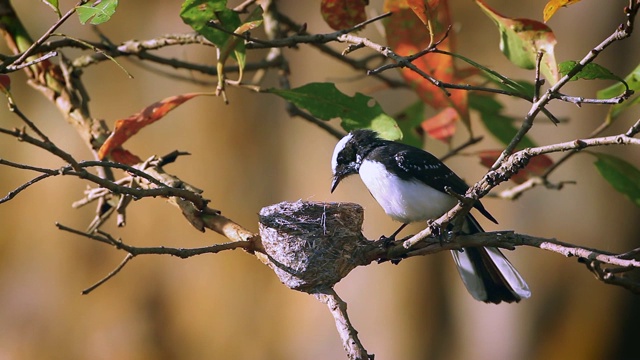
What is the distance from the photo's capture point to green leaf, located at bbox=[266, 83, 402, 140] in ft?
8.09

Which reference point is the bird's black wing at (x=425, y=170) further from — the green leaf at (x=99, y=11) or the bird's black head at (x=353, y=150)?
the green leaf at (x=99, y=11)

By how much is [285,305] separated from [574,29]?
2.63 metres

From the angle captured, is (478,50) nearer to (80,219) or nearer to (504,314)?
(504,314)

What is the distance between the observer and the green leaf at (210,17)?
220 centimetres

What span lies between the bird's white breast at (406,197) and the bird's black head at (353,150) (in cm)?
20

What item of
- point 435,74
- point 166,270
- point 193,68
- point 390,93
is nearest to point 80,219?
point 166,270

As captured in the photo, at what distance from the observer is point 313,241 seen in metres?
2.47

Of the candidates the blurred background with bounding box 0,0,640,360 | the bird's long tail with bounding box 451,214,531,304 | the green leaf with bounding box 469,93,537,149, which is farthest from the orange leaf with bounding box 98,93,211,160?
the blurred background with bounding box 0,0,640,360

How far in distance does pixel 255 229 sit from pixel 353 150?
2.15 m

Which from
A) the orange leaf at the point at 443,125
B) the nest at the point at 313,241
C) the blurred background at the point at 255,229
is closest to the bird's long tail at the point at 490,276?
the orange leaf at the point at 443,125

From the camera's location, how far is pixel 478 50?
489 centimetres

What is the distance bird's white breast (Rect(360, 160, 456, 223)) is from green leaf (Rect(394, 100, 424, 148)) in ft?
0.76

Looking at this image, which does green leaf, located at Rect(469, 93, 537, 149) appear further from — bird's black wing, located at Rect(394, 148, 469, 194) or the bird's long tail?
the bird's long tail

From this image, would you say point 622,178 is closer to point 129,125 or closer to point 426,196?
point 426,196
